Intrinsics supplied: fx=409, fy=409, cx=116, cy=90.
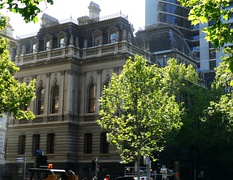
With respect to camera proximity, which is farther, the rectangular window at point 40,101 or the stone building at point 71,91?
the rectangular window at point 40,101

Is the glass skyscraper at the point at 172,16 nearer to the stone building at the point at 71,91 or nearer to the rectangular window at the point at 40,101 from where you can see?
the stone building at the point at 71,91

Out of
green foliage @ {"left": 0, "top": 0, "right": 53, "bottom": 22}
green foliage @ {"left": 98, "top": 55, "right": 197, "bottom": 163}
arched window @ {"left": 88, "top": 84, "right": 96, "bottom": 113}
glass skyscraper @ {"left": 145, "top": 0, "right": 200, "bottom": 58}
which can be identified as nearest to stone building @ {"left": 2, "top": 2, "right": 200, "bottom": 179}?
arched window @ {"left": 88, "top": 84, "right": 96, "bottom": 113}

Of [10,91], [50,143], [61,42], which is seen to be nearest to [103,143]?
[50,143]

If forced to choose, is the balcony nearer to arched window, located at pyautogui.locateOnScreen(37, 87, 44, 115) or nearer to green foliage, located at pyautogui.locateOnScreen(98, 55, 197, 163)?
arched window, located at pyautogui.locateOnScreen(37, 87, 44, 115)

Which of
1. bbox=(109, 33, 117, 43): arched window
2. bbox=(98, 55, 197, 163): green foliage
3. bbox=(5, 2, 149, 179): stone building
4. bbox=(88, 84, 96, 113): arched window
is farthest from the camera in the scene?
bbox=(109, 33, 117, 43): arched window

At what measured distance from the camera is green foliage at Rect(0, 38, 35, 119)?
23.3 m

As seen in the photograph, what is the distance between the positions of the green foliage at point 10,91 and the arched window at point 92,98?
20868 millimetres

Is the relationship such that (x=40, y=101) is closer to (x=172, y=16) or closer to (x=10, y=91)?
(x=10, y=91)

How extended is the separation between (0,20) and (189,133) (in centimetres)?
2832

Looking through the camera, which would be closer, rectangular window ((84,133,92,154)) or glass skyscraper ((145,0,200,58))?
rectangular window ((84,133,92,154))

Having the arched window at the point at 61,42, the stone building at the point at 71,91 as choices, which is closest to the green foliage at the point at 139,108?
the stone building at the point at 71,91

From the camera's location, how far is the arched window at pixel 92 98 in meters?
46.9

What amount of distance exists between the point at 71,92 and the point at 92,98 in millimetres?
2526

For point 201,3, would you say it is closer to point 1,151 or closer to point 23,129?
point 1,151
